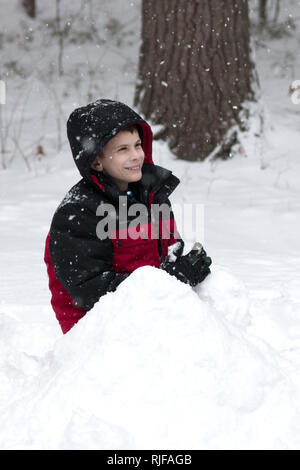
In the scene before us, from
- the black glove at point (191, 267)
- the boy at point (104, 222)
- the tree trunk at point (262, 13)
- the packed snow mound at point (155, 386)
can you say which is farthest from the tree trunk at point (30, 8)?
the packed snow mound at point (155, 386)

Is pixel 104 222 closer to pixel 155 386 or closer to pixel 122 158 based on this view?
pixel 122 158

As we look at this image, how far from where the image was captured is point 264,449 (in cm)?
192

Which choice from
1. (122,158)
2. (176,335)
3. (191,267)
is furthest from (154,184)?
(176,335)

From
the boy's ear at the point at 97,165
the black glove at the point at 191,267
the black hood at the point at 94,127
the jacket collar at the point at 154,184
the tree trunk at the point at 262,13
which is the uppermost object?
the black hood at the point at 94,127

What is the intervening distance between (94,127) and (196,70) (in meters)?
3.71

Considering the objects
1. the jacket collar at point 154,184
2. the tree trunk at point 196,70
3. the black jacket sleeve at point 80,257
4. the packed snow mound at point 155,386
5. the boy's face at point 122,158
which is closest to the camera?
the packed snow mound at point 155,386

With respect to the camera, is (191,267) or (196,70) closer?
(191,267)

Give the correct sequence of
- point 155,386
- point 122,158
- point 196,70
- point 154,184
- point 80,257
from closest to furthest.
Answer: point 155,386 → point 80,257 → point 122,158 → point 154,184 → point 196,70

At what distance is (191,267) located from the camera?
9.00 feet

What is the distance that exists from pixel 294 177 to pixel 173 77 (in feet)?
5.20

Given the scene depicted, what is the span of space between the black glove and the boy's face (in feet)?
1.41

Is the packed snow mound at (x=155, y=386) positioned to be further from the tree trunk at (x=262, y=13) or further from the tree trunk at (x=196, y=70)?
the tree trunk at (x=262, y=13)

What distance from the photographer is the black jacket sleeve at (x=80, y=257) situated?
2.70 metres
